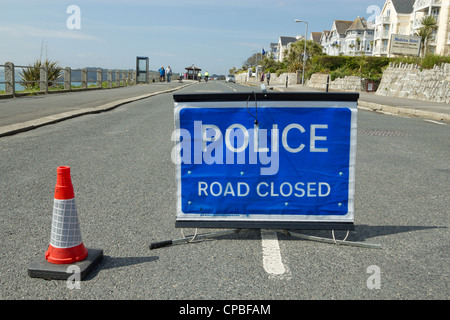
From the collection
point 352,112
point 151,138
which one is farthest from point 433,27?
point 352,112

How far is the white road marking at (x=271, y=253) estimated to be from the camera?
325 centimetres

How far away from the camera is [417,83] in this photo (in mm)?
25391

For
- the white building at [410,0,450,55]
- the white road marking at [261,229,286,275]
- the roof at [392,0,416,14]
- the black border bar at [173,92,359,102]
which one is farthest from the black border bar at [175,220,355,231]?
the roof at [392,0,416,14]

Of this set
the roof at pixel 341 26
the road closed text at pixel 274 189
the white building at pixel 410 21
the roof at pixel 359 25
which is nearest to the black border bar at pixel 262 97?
the road closed text at pixel 274 189

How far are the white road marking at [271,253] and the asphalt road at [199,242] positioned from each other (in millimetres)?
23

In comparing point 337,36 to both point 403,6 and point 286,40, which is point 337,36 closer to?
point 403,6

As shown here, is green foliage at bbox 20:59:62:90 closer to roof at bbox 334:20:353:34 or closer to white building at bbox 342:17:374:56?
white building at bbox 342:17:374:56

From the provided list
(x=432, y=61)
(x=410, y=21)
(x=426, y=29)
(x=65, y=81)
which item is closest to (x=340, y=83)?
(x=432, y=61)

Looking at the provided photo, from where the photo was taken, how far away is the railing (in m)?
19.9

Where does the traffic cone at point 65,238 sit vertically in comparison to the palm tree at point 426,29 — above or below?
below

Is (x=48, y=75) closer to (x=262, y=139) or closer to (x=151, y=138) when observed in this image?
(x=151, y=138)

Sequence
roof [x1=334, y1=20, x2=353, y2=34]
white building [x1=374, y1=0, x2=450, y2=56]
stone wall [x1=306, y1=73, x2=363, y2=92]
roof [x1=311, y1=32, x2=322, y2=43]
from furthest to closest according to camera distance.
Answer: roof [x1=311, y1=32, x2=322, y2=43]
roof [x1=334, y1=20, x2=353, y2=34]
white building [x1=374, y1=0, x2=450, y2=56]
stone wall [x1=306, y1=73, x2=363, y2=92]

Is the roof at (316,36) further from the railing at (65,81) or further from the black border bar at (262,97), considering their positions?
the black border bar at (262,97)
